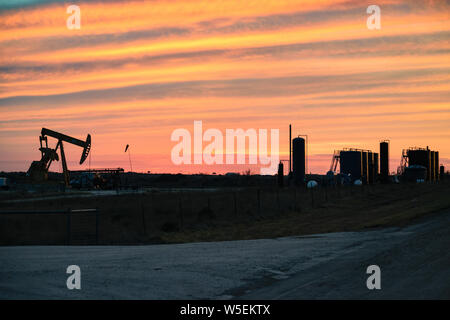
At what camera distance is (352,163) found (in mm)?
100375

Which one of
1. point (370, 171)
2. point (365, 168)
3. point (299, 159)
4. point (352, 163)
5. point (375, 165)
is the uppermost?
point (299, 159)

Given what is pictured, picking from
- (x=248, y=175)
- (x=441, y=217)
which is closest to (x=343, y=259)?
(x=441, y=217)

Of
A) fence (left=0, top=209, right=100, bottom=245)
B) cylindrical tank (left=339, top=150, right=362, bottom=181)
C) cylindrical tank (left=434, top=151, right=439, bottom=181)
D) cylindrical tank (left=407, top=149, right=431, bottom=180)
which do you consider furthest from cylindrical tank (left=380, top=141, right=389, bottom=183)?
fence (left=0, top=209, right=100, bottom=245)

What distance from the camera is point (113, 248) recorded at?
2156 centimetres

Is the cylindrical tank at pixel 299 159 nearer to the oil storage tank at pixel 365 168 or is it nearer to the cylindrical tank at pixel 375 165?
the oil storage tank at pixel 365 168

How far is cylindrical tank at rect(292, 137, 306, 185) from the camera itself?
79.9 metres

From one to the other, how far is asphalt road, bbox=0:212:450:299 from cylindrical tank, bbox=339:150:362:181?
258 feet

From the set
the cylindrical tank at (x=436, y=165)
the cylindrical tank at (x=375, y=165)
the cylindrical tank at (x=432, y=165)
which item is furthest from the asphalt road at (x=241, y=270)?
the cylindrical tank at (x=436, y=165)

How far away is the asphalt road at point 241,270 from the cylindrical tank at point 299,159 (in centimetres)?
5690

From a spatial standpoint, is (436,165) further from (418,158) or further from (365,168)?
(365,168)

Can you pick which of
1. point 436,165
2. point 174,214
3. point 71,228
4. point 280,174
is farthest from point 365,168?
point 71,228

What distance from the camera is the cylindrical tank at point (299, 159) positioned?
79875 mm

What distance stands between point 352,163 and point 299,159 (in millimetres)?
23382

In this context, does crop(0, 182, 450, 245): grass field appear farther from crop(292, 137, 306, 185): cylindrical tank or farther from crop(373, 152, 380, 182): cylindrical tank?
crop(373, 152, 380, 182): cylindrical tank
